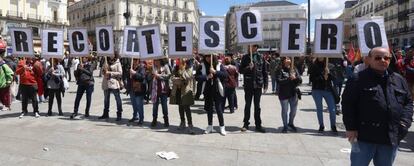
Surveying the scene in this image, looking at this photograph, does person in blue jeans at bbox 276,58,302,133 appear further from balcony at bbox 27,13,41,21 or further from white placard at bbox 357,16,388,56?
balcony at bbox 27,13,41,21

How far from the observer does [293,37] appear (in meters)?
8.56

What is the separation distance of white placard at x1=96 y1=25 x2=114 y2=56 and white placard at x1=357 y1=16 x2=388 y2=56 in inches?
219

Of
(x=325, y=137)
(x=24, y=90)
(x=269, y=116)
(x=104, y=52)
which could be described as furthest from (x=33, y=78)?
(x=325, y=137)

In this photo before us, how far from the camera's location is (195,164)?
5922 millimetres

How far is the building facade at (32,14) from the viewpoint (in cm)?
5434

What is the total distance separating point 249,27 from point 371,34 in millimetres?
2445

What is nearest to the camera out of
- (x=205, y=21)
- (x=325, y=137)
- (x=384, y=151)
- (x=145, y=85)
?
(x=384, y=151)

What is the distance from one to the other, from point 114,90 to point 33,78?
2303 millimetres

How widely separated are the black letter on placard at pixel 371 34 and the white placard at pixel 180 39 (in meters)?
3.55

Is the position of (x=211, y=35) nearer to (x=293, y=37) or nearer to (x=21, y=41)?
(x=293, y=37)

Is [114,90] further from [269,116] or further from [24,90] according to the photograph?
[269,116]

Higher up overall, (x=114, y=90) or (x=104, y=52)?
(x=104, y=52)

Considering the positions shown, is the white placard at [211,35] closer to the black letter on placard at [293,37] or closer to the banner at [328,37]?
the black letter on placard at [293,37]

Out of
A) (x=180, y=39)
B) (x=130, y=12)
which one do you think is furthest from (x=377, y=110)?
(x=130, y=12)
